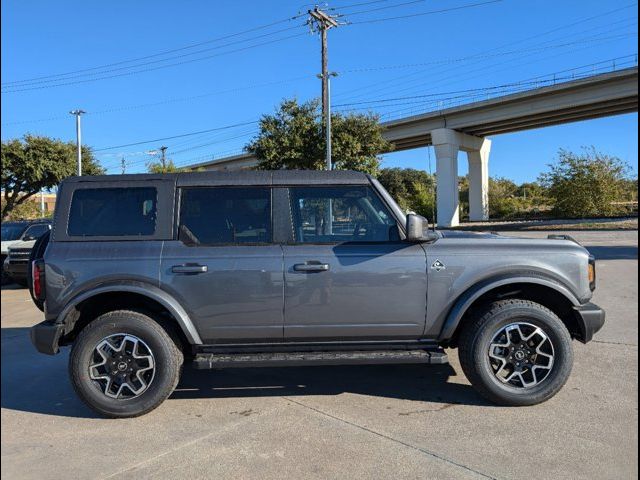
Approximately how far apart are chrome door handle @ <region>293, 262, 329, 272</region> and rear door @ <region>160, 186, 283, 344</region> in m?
0.14

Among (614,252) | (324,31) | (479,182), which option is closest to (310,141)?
(324,31)

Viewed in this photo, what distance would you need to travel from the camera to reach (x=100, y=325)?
3.97 meters

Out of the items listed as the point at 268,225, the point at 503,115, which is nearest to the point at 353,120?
the point at 503,115

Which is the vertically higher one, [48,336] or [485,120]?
[485,120]

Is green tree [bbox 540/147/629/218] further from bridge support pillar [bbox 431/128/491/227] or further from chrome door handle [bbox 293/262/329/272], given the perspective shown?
chrome door handle [bbox 293/262/329/272]

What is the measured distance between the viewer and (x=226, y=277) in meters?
3.97

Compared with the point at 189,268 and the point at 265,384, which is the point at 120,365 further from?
the point at 265,384

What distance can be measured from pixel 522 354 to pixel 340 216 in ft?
6.15

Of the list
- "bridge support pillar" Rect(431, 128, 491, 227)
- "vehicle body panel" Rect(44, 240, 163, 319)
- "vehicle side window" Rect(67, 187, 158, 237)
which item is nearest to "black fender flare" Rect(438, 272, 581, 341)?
"vehicle body panel" Rect(44, 240, 163, 319)

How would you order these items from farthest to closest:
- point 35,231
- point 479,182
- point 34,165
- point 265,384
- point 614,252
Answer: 1. point 479,182
2. point 34,165
3. point 614,252
4. point 35,231
5. point 265,384

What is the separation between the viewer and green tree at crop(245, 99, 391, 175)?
995 inches

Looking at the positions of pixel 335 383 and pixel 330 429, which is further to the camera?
pixel 335 383

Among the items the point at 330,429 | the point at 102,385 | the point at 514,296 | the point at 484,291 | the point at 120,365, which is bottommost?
the point at 330,429

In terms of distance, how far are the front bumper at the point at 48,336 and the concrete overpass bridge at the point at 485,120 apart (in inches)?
1525
